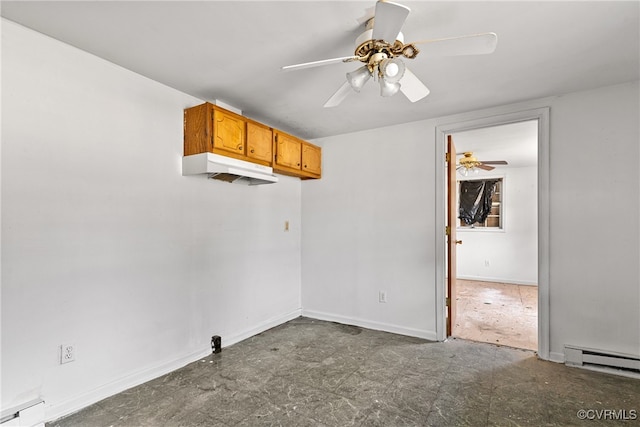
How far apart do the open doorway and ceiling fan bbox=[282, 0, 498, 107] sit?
2.86 meters

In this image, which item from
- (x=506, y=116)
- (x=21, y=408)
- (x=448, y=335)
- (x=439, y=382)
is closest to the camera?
(x=21, y=408)

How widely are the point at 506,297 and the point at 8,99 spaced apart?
6.05 metres

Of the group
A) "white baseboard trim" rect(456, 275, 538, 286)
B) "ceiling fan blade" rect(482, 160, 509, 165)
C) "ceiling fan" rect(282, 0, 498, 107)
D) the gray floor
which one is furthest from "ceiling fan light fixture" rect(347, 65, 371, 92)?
"white baseboard trim" rect(456, 275, 538, 286)

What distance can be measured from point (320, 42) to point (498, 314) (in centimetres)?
396

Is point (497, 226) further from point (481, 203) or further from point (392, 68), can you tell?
point (392, 68)

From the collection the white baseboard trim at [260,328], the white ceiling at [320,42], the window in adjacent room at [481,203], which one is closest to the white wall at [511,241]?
the window in adjacent room at [481,203]

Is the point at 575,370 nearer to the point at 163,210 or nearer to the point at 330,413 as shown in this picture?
the point at 330,413

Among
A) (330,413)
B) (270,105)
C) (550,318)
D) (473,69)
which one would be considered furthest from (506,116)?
(330,413)

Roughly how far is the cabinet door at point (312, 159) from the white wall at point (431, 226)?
0.34ft

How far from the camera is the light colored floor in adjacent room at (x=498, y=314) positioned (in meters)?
3.37

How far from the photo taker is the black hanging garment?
21.5ft

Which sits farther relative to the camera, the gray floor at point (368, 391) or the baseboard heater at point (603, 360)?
the baseboard heater at point (603, 360)

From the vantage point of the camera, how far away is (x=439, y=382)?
2432 millimetres

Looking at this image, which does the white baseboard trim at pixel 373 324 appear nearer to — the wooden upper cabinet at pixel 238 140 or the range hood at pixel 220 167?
the wooden upper cabinet at pixel 238 140
